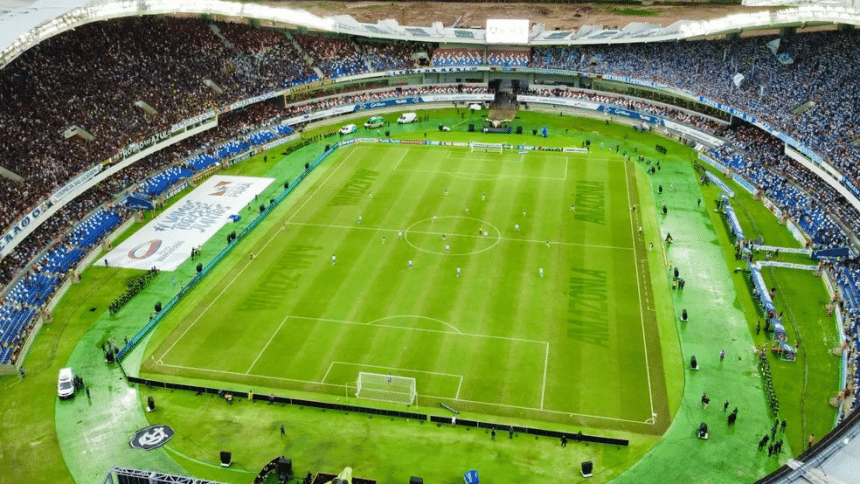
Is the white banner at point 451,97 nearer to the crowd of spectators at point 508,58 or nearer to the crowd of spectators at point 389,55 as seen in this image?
the crowd of spectators at point 389,55

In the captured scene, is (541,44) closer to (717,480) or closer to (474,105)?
(474,105)

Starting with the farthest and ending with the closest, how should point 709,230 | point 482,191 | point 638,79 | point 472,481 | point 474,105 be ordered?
point 474,105 → point 638,79 → point 482,191 → point 709,230 → point 472,481

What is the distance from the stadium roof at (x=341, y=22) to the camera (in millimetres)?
65062

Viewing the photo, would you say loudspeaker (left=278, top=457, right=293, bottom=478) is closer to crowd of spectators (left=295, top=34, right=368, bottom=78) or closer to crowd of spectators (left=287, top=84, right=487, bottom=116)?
crowd of spectators (left=287, top=84, right=487, bottom=116)

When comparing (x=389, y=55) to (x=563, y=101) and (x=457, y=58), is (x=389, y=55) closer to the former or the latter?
(x=457, y=58)

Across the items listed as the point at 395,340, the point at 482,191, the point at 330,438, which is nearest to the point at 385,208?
the point at 482,191

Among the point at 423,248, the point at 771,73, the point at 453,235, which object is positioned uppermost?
the point at 771,73

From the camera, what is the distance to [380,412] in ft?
143

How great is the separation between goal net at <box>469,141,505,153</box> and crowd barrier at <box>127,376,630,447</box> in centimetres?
4972

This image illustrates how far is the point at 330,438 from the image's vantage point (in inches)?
1636

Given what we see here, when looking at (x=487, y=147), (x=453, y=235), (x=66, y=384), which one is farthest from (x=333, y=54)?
(x=66, y=384)

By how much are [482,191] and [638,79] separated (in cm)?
3355

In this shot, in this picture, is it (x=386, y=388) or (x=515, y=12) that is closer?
(x=386, y=388)

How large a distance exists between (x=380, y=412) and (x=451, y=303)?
513 inches
